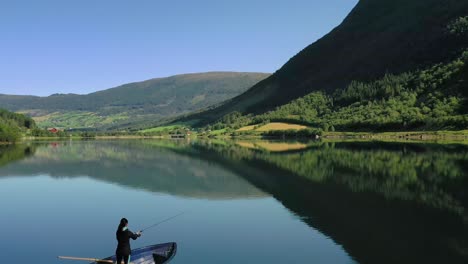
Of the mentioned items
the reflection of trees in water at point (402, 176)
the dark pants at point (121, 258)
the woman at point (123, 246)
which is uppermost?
the woman at point (123, 246)

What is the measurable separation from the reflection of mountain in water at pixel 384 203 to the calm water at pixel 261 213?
0.12m

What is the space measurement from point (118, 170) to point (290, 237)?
241 ft

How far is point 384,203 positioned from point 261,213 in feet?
44.8

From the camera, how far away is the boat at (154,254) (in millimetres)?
29203

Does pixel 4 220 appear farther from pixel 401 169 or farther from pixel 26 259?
pixel 401 169

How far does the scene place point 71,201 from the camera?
61.4 metres

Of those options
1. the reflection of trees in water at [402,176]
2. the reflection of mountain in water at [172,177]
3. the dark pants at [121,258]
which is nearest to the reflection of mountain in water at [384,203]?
the reflection of trees in water at [402,176]

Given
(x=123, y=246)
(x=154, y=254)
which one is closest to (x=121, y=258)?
(x=123, y=246)

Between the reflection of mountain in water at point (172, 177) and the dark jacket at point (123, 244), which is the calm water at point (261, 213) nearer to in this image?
the reflection of mountain in water at point (172, 177)

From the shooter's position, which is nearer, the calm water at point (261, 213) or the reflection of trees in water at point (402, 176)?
the calm water at point (261, 213)

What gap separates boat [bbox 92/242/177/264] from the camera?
29.2 metres

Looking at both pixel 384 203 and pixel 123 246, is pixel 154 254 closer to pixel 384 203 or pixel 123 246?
pixel 123 246

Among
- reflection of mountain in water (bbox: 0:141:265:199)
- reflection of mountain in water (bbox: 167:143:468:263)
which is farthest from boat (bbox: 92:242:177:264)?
reflection of mountain in water (bbox: 0:141:265:199)

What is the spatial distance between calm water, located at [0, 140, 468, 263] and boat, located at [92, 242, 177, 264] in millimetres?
1854
